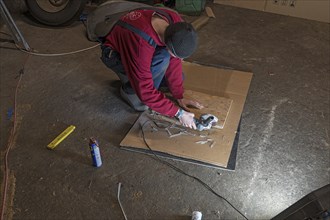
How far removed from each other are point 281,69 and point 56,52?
71.0 inches

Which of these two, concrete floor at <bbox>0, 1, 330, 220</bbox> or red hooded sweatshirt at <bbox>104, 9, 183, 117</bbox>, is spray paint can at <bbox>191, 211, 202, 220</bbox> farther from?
red hooded sweatshirt at <bbox>104, 9, 183, 117</bbox>

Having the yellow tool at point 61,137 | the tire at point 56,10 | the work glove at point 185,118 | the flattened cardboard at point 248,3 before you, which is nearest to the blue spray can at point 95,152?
the yellow tool at point 61,137

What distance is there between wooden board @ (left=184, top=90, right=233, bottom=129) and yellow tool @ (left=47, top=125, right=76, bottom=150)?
0.75 metres

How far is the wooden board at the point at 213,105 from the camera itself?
6.39ft

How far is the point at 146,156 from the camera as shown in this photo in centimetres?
179

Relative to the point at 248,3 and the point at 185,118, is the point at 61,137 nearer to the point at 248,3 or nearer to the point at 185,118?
the point at 185,118

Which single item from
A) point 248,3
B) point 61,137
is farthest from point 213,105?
point 248,3

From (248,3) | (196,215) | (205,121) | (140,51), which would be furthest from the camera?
(248,3)

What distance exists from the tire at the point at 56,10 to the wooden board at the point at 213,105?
1.46 m

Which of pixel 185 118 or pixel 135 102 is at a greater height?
pixel 185 118

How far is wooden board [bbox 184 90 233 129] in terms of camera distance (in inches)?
76.6

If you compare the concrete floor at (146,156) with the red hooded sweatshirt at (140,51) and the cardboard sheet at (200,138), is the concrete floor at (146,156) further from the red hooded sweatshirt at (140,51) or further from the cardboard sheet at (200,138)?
the red hooded sweatshirt at (140,51)

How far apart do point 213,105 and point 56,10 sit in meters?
1.89

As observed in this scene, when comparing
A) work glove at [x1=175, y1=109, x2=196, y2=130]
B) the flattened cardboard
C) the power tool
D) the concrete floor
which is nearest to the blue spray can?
the concrete floor
